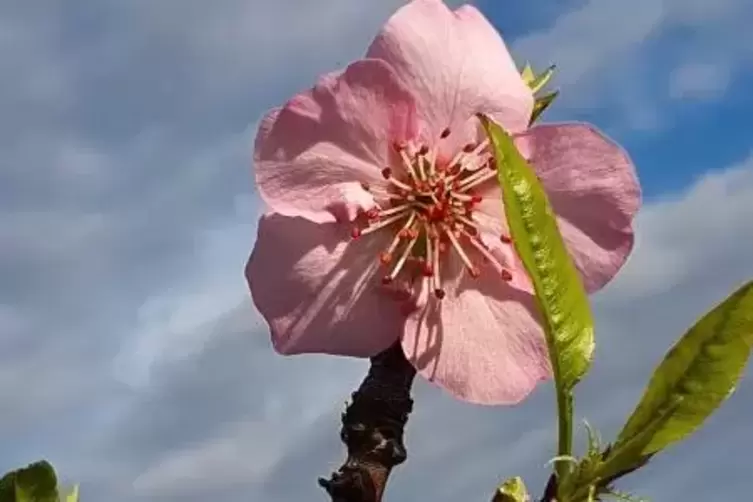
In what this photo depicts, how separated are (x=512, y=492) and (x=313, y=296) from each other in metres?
0.56

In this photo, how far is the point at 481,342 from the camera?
7.22ft

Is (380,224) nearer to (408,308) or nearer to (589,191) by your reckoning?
(408,308)

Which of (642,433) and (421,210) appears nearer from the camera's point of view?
(642,433)

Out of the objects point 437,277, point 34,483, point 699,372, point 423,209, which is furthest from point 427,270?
point 34,483

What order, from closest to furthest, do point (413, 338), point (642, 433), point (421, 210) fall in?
point (642, 433) → point (413, 338) → point (421, 210)

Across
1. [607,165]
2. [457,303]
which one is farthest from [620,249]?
[457,303]

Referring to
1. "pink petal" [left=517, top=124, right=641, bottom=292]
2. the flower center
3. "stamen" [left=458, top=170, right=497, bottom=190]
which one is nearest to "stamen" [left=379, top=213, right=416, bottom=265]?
the flower center

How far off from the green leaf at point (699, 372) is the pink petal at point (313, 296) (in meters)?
0.43

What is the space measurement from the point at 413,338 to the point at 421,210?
0.27m

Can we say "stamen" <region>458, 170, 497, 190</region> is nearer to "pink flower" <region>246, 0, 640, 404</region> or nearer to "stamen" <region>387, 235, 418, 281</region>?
"pink flower" <region>246, 0, 640, 404</region>

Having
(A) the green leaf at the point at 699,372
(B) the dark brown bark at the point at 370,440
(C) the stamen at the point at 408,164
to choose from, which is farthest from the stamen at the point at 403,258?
(A) the green leaf at the point at 699,372

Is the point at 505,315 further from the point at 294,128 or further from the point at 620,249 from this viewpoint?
the point at 294,128

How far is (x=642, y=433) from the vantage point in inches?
75.2

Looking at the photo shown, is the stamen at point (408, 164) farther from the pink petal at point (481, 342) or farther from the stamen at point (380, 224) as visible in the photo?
the pink petal at point (481, 342)
